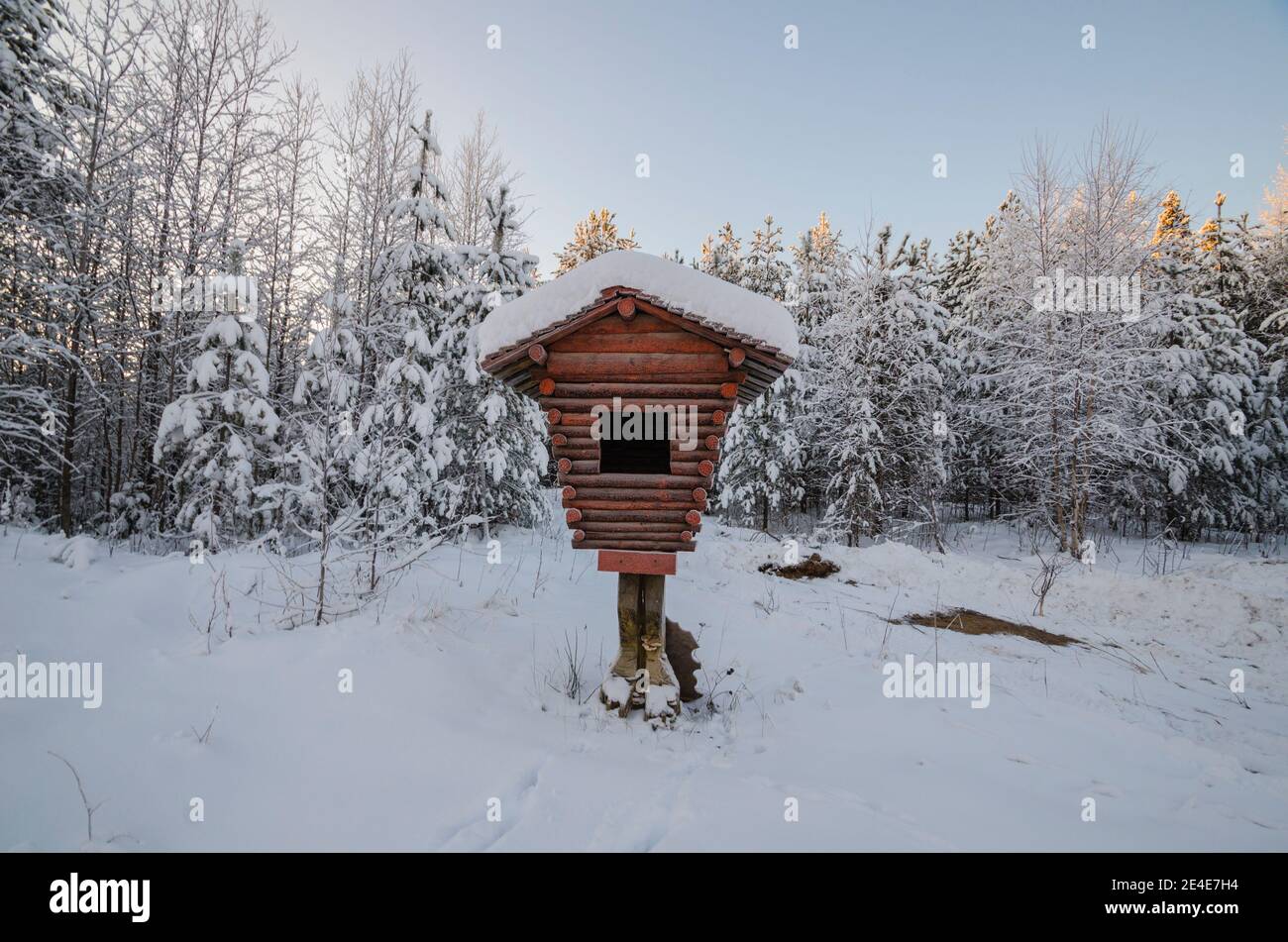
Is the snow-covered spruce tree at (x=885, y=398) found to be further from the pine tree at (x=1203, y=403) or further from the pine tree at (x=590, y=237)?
the pine tree at (x=590, y=237)

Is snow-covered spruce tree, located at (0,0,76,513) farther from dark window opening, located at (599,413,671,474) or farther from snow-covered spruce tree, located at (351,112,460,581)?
dark window opening, located at (599,413,671,474)

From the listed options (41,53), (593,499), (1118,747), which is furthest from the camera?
(41,53)

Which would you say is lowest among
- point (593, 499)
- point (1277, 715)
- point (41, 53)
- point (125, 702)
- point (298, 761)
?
point (1277, 715)

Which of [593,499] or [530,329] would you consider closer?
[530,329]

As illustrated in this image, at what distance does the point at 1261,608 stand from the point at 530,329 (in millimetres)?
11056

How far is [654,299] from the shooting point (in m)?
4.26

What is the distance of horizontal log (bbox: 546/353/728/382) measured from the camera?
4.43 m

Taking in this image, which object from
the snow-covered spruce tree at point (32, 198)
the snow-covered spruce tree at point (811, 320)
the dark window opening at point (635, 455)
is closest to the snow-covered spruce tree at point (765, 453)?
the snow-covered spruce tree at point (811, 320)

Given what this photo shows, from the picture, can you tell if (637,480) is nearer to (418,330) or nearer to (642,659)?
(642,659)

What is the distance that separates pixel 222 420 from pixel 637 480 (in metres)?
9.29
